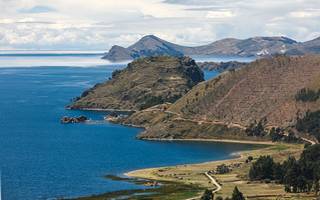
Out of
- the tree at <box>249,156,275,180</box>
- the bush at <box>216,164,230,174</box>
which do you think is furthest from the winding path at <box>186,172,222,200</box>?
the tree at <box>249,156,275,180</box>

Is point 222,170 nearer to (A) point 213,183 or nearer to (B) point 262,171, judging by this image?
(B) point 262,171

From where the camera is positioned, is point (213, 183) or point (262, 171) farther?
point (262, 171)

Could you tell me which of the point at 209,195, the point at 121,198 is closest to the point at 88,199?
the point at 121,198

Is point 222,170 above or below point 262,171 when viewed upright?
below

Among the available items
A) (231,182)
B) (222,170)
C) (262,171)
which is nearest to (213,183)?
(231,182)

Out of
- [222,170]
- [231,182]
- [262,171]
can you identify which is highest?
[262,171]

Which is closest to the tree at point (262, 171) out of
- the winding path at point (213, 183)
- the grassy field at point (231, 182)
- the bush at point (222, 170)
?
the grassy field at point (231, 182)

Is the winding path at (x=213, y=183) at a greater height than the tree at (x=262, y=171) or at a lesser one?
lesser

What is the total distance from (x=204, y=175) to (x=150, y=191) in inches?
1205

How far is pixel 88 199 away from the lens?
15362cm

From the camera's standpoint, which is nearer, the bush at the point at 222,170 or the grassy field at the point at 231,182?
the grassy field at the point at 231,182

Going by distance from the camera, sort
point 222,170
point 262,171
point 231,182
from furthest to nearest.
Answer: point 222,170 < point 262,171 < point 231,182

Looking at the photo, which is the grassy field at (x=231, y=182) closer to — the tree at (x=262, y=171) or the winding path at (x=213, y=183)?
the winding path at (x=213, y=183)

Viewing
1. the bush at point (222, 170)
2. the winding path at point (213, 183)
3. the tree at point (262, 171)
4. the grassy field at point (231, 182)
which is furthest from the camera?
the bush at point (222, 170)
